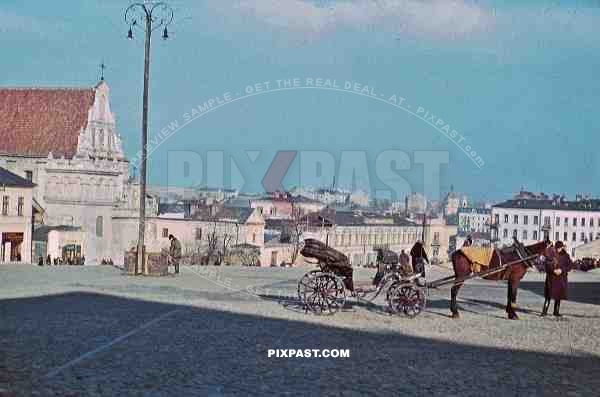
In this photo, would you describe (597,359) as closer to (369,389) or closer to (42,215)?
(369,389)

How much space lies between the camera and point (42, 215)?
45.5 m

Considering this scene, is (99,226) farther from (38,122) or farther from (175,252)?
(175,252)

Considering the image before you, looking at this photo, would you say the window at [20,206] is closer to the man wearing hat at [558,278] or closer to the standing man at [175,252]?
the standing man at [175,252]

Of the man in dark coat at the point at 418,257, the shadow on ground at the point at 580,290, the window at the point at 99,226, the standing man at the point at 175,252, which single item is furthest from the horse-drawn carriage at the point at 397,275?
the window at the point at 99,226

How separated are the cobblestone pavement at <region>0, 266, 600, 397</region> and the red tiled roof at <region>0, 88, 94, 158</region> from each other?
26.9 m

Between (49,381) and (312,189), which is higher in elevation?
(312,189)

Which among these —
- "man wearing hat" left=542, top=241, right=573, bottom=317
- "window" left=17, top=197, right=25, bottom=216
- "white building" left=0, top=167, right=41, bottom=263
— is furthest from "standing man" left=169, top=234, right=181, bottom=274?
"window" left=17, top=197, right=25, bottom=216

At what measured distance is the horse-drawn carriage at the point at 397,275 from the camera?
50.1ft

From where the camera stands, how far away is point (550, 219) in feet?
152

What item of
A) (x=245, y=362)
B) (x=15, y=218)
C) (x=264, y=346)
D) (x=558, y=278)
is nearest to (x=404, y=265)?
(x=558, y=278)

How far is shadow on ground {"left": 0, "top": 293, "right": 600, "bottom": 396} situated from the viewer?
30.0ft

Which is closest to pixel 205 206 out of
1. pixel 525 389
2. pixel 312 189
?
pixel 312 189

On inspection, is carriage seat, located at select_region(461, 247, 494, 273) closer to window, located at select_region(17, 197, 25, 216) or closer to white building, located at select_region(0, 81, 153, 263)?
window, located at select_region(17, 197, 25, 216)

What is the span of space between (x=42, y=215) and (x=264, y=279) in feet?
76.1
